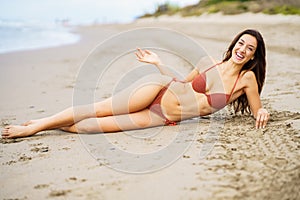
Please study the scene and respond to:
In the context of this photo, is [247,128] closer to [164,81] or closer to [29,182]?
[164,81]

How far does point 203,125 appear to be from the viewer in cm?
329

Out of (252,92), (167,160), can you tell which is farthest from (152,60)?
(167,160)

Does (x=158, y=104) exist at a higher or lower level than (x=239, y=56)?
lower

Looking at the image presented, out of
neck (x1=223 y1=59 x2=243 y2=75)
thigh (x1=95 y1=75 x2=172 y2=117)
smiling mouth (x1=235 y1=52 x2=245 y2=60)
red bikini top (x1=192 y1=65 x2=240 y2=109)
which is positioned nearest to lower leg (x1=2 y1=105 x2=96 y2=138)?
thigh (x1=95 y1=75 x2=172 y2=117)

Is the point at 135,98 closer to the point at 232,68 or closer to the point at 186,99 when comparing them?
the point at 186,99

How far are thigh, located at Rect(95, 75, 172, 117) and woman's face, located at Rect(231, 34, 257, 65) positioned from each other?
0.65 metres

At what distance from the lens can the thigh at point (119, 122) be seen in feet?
10.6

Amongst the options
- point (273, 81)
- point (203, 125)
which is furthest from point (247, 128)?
point (273, 81)

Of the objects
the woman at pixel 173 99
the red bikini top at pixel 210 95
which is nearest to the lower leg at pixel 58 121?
the woman at pixel 173 99

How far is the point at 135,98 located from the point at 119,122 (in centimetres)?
27

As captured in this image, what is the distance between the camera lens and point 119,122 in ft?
10.6

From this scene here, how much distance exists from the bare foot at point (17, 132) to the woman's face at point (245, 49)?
1963mm

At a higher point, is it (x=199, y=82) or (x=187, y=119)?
(x=199, y=82)

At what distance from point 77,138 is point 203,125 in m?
1.15
